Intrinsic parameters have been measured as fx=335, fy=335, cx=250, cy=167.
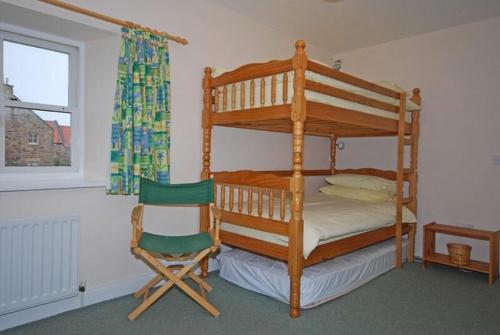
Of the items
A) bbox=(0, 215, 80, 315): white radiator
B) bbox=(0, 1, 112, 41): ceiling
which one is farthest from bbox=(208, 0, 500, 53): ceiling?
bbox=(0, 215, 80, 315): white radiator

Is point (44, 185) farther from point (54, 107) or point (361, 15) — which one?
point (361, 15)

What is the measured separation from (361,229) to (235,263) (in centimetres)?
108

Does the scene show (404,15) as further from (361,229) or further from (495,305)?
(495,305)

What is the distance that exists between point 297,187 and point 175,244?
0.91m

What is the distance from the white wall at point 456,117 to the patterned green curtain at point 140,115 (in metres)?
2.77

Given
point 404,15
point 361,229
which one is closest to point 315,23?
point 404,15

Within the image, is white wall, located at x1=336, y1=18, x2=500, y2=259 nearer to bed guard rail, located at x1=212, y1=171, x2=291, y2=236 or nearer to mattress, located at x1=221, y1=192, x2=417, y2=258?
mattress, located at x1=221, y1=192, x2=417, y2=258

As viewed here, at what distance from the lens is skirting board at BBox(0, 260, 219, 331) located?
2.07m

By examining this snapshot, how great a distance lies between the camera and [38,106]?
2.41 m

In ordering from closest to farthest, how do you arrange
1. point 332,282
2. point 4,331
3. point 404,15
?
point 4,331
point 332,282
point 404,15

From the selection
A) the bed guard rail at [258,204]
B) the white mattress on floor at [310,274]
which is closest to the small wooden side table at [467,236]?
the white mattress on floor at [310,274]

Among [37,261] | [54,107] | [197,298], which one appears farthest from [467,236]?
[54,107]

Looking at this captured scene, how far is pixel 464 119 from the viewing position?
3447 mm

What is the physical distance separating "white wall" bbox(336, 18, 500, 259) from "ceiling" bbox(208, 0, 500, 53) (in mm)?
189
